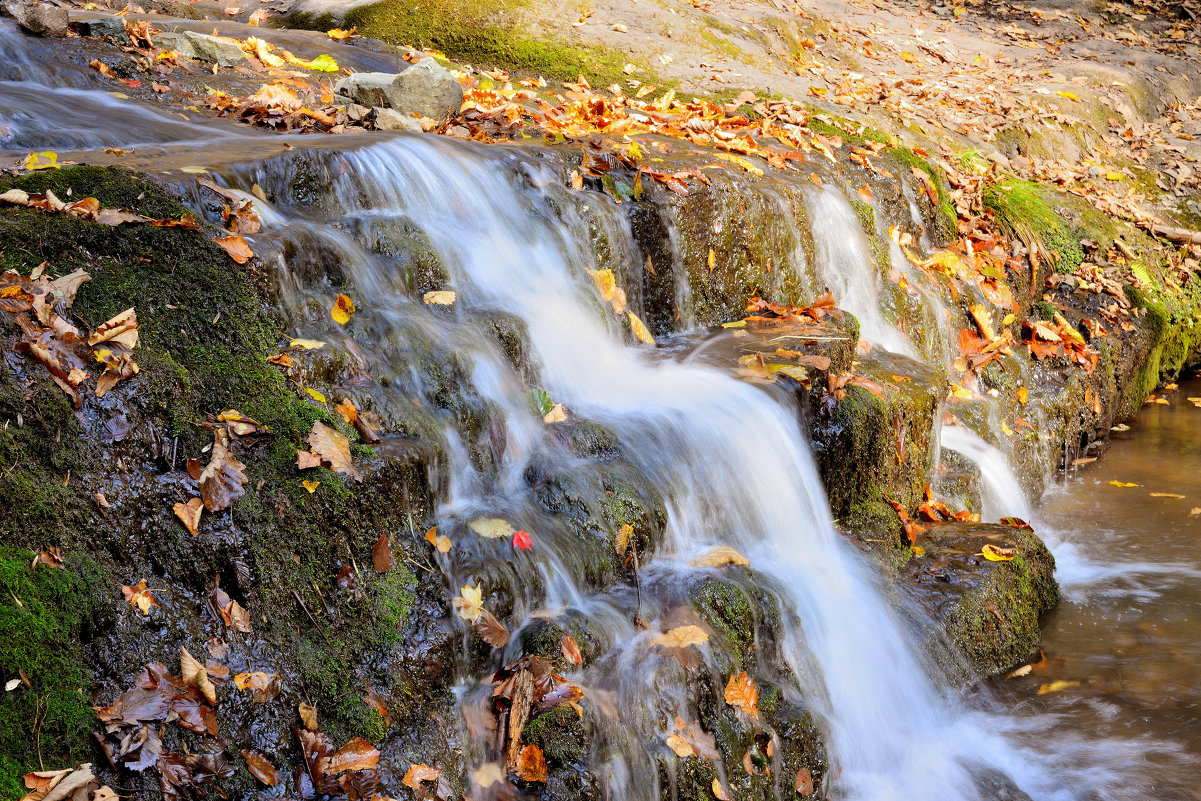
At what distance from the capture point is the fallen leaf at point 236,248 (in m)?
3.58

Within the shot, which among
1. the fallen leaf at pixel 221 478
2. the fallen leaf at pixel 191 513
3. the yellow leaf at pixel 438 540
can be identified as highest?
the fallen leaf at pixel 221 478

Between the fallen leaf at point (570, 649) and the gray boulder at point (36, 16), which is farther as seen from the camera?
the gray boulder at point (36, 16)

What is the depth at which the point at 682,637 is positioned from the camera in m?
3.44

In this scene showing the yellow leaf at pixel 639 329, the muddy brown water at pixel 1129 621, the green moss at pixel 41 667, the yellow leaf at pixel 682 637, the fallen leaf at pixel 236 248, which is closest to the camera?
the green moss at pixel 41 667

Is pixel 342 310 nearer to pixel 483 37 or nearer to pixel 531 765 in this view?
pixel 531 765

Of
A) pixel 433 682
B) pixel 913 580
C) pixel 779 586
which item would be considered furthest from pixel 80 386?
pixel 913 580

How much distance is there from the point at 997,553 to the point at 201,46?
7.06 meters

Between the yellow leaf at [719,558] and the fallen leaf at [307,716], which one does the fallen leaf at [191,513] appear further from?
the yellow leaf at [719,558]

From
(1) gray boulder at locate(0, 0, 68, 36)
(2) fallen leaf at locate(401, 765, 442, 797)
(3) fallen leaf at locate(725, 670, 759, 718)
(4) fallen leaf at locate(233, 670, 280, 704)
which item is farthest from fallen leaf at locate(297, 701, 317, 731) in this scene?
(1) gray boulder at locate(0, 0, 68, 36)

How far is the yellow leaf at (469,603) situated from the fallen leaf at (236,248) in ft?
5.37

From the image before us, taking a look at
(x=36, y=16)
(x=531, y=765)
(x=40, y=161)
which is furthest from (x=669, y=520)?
(x=36, y=16)

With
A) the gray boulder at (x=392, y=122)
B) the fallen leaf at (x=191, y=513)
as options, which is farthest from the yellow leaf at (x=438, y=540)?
the gray boulder at (x=392, y=122)

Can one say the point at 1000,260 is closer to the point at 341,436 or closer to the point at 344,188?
the point at 344,188

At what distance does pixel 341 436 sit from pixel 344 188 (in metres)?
1.94
